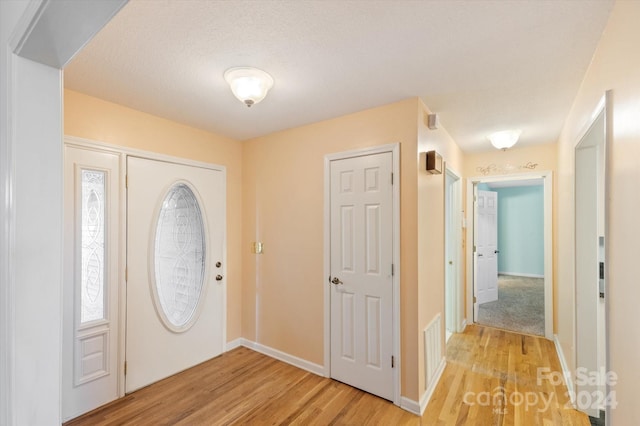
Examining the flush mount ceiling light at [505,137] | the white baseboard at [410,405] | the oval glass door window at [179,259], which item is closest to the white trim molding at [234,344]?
the oval glass door window at [179,259]

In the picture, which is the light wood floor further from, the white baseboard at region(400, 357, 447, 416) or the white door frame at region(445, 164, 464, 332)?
the white door frame at region(445, 164, 464, 332)

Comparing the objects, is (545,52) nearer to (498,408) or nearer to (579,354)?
(579,354)

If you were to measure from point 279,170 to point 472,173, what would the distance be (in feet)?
9.31

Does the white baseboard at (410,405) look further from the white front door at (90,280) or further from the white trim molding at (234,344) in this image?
the white front door at (90,280)

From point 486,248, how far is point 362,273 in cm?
350

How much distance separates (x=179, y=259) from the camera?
3020 mm

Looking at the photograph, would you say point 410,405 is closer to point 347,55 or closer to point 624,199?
point 624,199

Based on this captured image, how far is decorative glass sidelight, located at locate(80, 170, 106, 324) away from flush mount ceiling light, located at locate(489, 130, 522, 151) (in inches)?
153

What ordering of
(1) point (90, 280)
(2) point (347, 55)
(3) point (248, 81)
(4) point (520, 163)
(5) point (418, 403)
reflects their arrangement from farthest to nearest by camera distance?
1. (4) point (520, 163)
2. (1) point (90, 280)
3. (5) point (418, 403)
4. (3) point (248, 81)
5. (2) point (347, 55)

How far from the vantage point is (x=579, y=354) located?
2307 millimetres

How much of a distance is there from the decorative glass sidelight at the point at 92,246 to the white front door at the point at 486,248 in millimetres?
5017

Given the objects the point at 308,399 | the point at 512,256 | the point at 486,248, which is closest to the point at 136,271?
the point at 308,399

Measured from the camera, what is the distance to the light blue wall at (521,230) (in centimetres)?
742

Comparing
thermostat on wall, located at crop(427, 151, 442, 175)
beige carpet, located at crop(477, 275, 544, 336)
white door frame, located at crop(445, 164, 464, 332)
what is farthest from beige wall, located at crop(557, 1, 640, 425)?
beige carpet, located at crop(477, 275, 544, 336)
